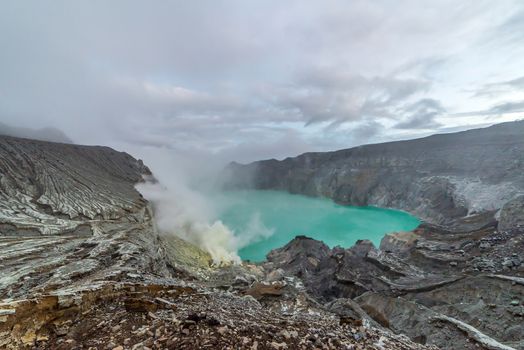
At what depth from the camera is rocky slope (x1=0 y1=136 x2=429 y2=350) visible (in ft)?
13.9

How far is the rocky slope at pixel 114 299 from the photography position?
4223 mm

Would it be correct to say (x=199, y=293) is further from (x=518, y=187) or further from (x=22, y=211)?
(x=518, y=187)

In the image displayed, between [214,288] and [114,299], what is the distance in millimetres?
6995

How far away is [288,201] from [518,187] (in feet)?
343

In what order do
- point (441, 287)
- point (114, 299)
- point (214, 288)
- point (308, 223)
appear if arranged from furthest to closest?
point (308, 223)
point (441, 287)
point (214, 288)
point (114, 299)

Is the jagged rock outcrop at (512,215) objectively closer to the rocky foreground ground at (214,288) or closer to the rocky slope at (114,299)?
the rocky foreground ground at (214,288)

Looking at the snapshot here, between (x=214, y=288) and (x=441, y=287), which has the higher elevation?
(x=214, y=288)

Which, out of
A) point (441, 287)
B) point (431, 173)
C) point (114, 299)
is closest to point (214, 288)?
point (114, 299)

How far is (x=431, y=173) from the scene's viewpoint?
93125 millimetres

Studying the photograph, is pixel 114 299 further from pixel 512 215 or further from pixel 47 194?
pixel 512 215

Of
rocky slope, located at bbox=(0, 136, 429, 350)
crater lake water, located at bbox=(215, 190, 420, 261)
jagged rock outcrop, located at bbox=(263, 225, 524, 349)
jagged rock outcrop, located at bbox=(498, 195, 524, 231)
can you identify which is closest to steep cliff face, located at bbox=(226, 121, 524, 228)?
crater lake water, located at bbox=(215, 190, 420, 261)

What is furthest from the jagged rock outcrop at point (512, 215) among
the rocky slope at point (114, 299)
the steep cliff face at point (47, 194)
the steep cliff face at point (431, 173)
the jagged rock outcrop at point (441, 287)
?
the steep cliff face at point (47, 194)

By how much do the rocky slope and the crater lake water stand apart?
44.5m

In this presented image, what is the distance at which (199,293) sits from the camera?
8359mm
